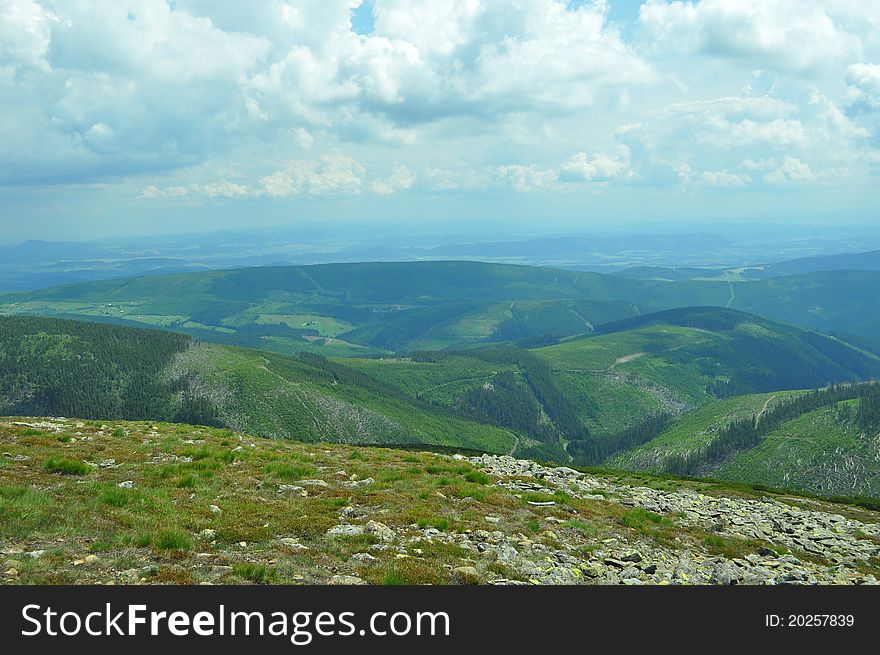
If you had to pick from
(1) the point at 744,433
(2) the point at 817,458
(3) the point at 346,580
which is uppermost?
(3) the point at 346,580

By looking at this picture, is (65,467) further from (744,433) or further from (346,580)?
(744,433)

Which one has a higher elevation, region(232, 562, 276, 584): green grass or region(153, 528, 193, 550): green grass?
region(153, 528, 193, 550): green grass

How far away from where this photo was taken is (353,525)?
835 inches

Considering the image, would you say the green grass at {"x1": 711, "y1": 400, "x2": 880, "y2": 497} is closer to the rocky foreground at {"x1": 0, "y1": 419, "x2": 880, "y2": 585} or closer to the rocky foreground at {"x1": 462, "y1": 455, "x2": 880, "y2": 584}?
the rocky foreground at {"x1": 462, "y1": 455, "x2": 880, "y2": 584}

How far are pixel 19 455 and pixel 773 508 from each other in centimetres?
4712

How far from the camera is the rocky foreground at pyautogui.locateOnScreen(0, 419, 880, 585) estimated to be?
16.0 m

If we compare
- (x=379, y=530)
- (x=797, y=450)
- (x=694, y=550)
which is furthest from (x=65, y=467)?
(x=797, y=450)

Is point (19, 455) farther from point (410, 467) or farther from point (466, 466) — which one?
point (466, 466)

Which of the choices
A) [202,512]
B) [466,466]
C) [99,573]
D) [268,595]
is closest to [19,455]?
[202,512]

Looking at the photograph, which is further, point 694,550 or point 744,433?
point 744,433

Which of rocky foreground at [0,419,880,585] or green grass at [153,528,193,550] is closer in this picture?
rocky foreground at [0,419,880,585]

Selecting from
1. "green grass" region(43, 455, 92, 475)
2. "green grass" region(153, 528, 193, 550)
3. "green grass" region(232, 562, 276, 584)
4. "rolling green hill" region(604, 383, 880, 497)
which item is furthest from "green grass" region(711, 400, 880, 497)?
"green grass" region(43, 455, 92, 475)

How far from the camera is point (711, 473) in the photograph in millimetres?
157250

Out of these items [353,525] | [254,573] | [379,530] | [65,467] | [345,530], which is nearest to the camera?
[254,573]
